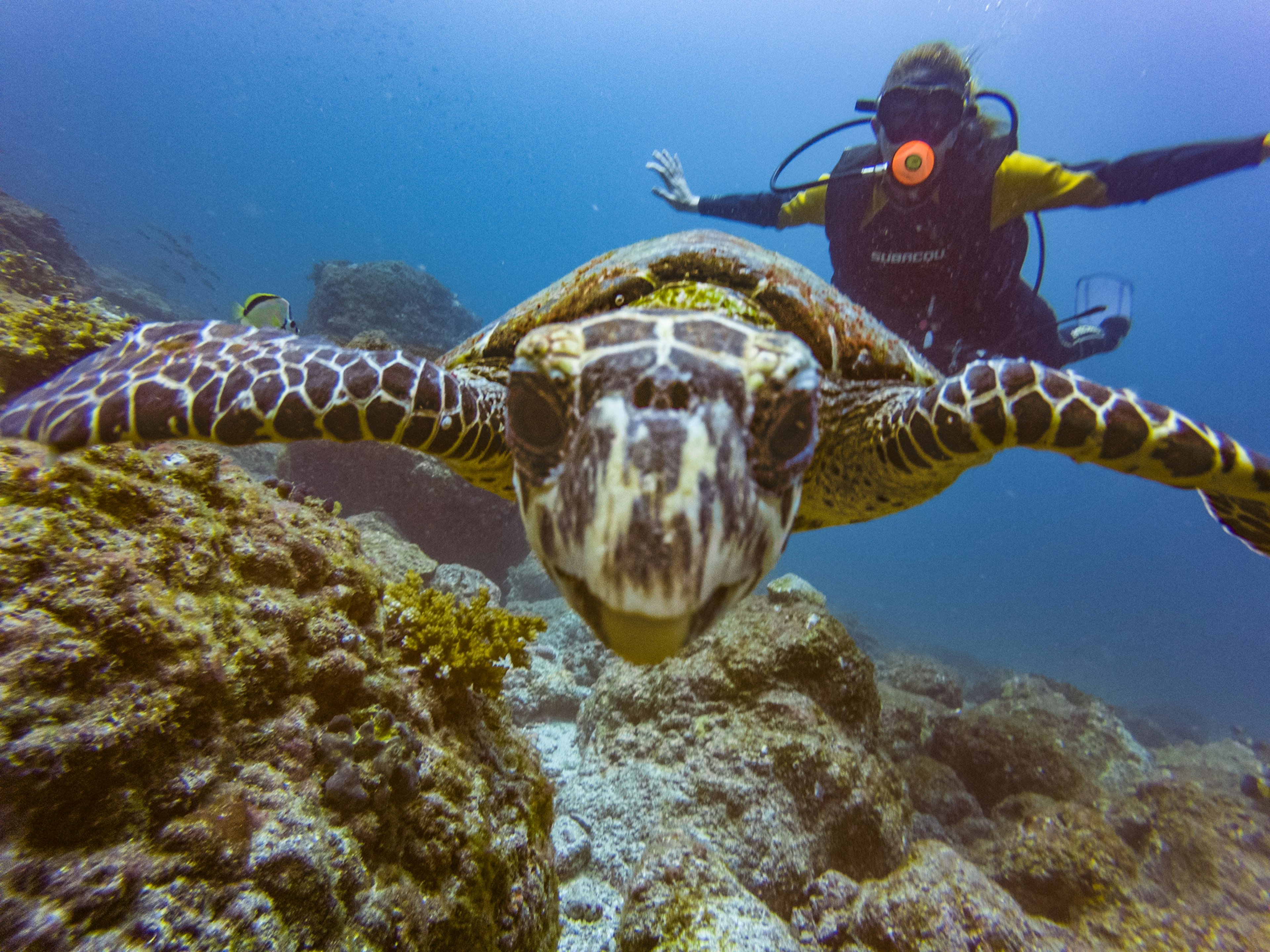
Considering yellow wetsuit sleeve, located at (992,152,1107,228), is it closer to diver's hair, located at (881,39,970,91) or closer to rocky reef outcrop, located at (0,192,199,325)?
diver's hair, located at (881,39,970,91)

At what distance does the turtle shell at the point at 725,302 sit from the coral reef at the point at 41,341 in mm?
2335

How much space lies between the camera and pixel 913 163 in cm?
549

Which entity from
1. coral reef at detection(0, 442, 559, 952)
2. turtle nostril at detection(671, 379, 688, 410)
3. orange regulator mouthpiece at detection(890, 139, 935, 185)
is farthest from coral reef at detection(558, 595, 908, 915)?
orange regulator mouthpiece at detection(890, 139, 935, 185)

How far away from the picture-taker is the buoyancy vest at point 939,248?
585cm

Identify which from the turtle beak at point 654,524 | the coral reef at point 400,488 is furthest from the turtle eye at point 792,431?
the coral reef at point 400,488

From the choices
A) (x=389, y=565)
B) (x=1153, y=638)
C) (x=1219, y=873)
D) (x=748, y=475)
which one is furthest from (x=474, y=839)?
(x=1153, y=638)

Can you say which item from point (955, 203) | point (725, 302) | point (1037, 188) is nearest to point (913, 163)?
point (955, 203)

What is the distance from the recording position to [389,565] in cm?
512

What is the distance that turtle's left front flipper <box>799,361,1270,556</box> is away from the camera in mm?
2264

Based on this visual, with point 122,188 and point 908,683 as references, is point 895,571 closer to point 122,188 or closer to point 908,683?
point 908,683

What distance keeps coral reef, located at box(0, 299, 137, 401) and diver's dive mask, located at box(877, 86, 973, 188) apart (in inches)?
268

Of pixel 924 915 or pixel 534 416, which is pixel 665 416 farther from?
pixel 924 915

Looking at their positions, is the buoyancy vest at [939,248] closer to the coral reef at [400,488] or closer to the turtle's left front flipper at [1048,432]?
the turtle's left front flipper at [1048,432]

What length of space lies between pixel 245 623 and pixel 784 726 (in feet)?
9.70
